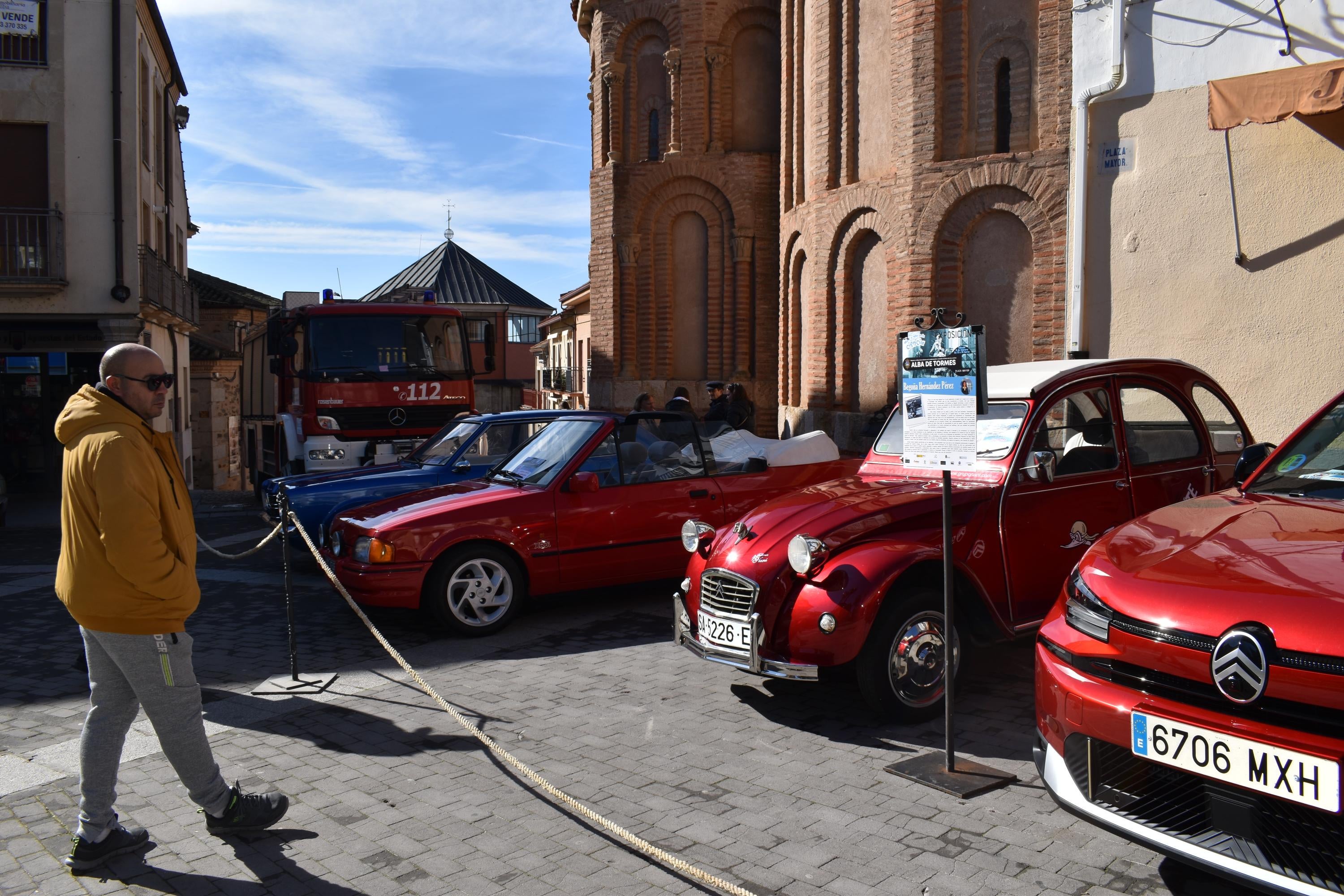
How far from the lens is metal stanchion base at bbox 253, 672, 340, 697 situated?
6.36m

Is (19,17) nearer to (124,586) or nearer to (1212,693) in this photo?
(124,586)

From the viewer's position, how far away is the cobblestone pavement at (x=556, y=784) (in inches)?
153

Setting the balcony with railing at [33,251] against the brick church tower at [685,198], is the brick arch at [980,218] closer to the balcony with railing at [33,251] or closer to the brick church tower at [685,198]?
the brick church tower at [685,198]

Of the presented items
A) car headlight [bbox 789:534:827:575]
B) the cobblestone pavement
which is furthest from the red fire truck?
car headlight [bbox 789:534:827:575]

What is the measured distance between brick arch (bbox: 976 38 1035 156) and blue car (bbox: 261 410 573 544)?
7.01 m

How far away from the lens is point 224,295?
112 ft

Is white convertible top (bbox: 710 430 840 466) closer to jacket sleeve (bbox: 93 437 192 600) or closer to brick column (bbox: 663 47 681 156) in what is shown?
jacket sleeve (bbox: 93 437 192 600)

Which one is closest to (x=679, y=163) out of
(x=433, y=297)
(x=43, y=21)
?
(x=433, y=297)

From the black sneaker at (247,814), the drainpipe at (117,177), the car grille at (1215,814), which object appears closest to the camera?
the car grille at (1215,814)

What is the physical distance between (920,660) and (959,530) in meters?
0.73

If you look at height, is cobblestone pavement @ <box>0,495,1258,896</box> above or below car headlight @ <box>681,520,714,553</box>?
below

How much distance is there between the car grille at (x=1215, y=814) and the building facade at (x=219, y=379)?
33.2 metres

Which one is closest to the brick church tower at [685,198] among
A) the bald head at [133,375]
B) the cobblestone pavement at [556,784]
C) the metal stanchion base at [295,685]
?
the cobblestone pavement at [556,784]

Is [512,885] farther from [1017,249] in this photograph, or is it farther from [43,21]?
[43,21]
